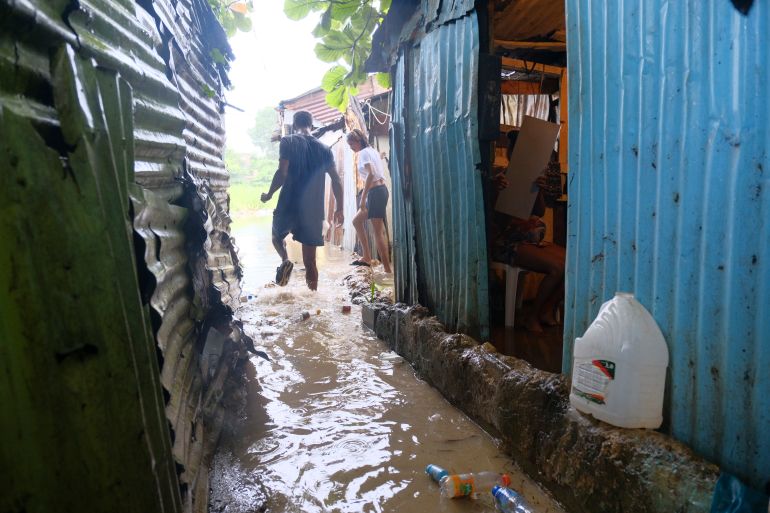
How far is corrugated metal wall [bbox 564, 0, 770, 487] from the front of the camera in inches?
60.7

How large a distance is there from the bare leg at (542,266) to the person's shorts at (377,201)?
464 centimetres

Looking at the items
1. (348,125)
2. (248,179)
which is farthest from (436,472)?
(248,179)

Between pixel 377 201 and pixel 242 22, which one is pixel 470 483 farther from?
pixel 377 201

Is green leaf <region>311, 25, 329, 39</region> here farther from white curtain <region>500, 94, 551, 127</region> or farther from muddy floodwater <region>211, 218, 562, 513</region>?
muddy floodwater <region>211, 218, 562, 513</region>

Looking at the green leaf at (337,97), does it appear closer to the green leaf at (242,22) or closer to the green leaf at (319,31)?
the green leaf at (319,31)

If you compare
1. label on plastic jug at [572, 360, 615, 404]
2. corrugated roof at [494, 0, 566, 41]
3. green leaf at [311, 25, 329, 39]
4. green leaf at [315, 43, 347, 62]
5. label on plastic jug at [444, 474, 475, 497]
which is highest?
green leaf at [311, 25, 329, 39]

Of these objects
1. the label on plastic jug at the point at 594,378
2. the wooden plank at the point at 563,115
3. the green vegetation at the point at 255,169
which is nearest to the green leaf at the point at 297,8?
the wooden plank at the point at 563,115

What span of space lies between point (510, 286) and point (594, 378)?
7.80ft

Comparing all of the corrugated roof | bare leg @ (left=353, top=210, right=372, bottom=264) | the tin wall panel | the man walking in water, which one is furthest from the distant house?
the corrugated roof

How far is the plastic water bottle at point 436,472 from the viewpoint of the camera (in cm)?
246

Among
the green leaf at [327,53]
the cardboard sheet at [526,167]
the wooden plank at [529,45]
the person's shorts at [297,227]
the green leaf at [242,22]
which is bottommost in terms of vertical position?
the person's shorts at [297,227]

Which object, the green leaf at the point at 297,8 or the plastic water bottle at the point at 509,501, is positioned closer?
the plastic water bottle at the point at 509,501

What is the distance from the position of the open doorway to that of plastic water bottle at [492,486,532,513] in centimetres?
129

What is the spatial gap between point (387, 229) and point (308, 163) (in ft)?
11.9
